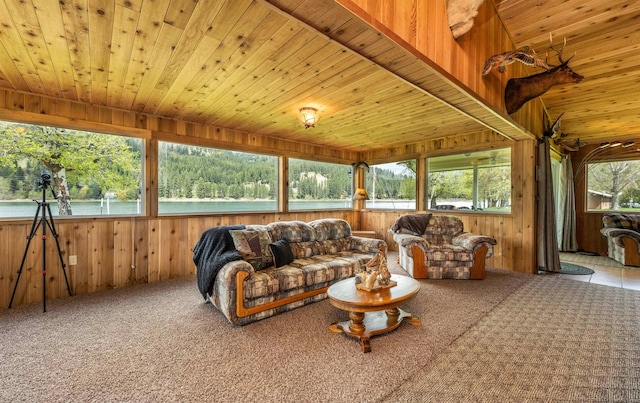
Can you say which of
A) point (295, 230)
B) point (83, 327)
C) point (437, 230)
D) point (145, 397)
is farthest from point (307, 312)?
point (437, 230)

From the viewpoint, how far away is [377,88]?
10.7 ft

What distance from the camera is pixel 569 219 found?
21.7 ft

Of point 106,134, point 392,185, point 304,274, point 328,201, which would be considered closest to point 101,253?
point 106,134

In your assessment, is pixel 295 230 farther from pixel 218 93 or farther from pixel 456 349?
pixel 456 349

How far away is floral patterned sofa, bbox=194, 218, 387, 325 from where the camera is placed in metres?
2.71

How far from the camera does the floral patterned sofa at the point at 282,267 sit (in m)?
2.71

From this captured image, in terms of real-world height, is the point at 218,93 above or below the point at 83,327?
above

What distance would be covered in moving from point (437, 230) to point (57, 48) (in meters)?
5.31

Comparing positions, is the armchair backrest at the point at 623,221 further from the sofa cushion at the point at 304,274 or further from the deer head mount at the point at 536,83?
the sofa cushion at the point at 304,274

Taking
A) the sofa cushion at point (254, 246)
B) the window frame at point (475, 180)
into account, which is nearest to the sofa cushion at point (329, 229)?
the sofa cushion at point (254, 246)

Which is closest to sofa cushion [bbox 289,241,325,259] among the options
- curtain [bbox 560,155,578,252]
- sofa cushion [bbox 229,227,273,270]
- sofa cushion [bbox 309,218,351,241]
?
sofa cushion [bbox 309,218,351,241]

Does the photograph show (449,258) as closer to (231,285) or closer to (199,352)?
(231,285)

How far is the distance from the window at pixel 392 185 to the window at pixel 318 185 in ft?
1.84

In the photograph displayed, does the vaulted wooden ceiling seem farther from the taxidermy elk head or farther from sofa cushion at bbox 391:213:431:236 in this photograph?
sofa cushion at bbox 391:213:431:236
